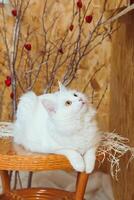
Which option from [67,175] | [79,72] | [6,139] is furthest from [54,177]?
[6,139]

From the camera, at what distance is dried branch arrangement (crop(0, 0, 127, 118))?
1.86 metres

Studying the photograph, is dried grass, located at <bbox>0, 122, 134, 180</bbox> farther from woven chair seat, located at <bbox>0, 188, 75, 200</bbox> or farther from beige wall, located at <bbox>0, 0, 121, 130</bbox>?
beige wall, located at <bbox>0, 0, 121, 130</bbox>

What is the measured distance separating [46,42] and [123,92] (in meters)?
0.53

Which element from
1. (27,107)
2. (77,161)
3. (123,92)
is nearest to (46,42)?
→ (123,92)

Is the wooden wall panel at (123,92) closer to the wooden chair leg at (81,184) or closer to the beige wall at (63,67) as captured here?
the beige wall at (63,67)

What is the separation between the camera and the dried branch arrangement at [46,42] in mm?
1856

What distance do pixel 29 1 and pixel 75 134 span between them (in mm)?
1049

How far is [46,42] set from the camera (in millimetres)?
1878

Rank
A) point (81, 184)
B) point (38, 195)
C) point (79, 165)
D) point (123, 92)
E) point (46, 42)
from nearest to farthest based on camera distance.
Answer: point (79, 165) < point (81, 184) < point (38, 195) < point (123, 92) < point (46, 42)

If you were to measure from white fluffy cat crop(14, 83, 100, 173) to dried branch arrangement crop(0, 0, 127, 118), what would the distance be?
754 millimetres

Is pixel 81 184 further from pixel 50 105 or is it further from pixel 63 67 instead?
pixel 63 67

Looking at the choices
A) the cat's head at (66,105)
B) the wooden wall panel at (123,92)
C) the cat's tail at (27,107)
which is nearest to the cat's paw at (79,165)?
the cat's head at (66,105)

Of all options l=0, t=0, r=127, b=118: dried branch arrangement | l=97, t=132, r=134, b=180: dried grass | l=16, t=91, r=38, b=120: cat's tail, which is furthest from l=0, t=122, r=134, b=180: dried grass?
l=0, t=0, r=127, b=118: dried branch arrangement

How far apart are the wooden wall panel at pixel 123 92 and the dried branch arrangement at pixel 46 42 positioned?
16 cm
